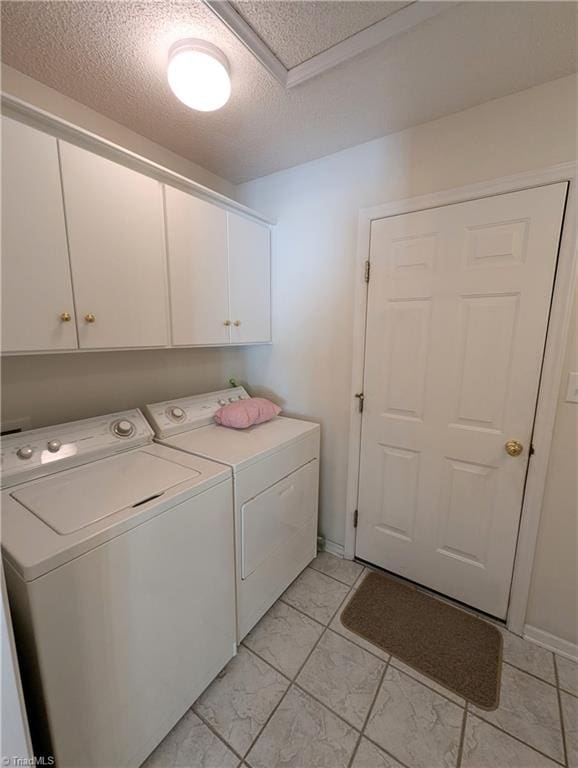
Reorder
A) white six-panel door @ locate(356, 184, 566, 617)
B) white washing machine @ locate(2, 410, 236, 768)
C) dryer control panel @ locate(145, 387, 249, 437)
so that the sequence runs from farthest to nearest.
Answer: dryer control panel @ locate(145, 387, 249, 437), white six-panel door @ locate(356, 184, 566, 617), white washing machine @ locate(2, 410, 236, 768)

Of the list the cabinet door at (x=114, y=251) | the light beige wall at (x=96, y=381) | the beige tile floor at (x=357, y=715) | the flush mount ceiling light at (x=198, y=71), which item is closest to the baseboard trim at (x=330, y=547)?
the beige tile floor at (x=357, y=715)

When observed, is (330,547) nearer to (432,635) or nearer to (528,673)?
(432,635)

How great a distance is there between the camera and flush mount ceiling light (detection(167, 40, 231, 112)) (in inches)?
43.2

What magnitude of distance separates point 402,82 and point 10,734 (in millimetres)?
2262

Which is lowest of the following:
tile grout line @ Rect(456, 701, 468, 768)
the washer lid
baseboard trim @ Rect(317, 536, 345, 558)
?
tile grout line @ Rect(456, 701, 468, 768)

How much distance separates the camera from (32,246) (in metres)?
1.05

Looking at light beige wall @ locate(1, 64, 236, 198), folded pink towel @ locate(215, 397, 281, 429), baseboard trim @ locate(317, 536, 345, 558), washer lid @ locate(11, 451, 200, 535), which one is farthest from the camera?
baseboard trim @ locate(317, 536, 345, 558)

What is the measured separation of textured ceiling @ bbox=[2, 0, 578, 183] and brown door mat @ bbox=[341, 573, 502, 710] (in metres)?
2.45

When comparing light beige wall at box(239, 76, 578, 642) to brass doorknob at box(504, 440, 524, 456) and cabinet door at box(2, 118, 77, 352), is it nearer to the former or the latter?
brass doorknob at box(504, 440, 524, 456)

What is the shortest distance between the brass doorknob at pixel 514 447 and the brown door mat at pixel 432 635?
92 cm

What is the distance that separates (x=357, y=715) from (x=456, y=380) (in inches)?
57.7

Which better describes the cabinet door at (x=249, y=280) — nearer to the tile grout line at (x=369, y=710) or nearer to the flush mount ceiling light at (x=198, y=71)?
the flush mount ceiling light at (x=198, y=71)

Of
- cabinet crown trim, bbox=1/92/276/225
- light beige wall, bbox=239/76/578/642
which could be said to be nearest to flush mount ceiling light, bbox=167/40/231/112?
cabinet crown trim, bbox=1/92/276/225

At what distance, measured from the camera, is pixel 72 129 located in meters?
1.09
